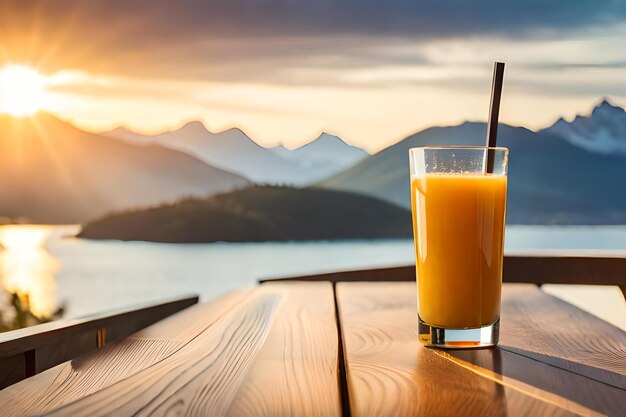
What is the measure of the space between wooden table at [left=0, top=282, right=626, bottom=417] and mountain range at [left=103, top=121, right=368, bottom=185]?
4634 mm

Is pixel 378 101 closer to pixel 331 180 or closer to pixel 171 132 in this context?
pixel 331 180

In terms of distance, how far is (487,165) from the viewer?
33.5 inches

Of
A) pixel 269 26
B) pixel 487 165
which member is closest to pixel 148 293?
pixel 269 26

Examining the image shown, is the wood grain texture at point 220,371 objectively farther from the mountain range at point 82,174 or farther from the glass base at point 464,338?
the mountain range at point 82,174

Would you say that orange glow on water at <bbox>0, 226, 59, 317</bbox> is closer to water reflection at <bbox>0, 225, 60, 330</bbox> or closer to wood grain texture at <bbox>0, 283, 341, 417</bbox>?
A: water reflection at <bbox>0, 225, 60, 330</bbox>

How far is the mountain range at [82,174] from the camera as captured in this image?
5.80 meters

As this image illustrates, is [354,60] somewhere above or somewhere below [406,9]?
below

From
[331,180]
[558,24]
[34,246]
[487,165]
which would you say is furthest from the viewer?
[34,246]

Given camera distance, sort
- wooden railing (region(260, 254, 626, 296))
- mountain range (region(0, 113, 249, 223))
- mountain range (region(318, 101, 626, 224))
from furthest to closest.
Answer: mountain range (region(0, 113, 249, 223)) → mountain range (region(318, 101, 626, 224)) → wooden railing (region(260, 254, 626, 296))

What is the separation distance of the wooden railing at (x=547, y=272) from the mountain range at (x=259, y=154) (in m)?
3.59

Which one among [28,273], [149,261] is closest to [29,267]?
[28,273]

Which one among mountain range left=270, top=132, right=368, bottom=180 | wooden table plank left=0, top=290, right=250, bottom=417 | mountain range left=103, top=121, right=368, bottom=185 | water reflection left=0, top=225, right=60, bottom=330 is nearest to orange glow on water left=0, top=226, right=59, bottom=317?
water reflection left=0, top=225, right=60, bottom=330

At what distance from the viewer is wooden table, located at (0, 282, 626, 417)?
0.58m

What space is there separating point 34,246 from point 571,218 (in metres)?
4.61
